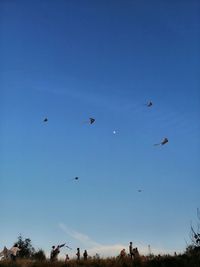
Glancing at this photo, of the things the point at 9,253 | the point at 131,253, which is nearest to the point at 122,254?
the point at 131,253

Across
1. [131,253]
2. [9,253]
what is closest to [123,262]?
[131,253]

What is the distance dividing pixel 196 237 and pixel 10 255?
38.8 ft

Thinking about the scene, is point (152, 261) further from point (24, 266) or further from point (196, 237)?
point (24, 266)

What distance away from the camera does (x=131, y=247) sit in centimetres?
3731

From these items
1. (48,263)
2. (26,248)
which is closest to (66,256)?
(48,263)

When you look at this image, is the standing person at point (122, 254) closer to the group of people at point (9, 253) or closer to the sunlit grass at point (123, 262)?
the sunlit grass at point (123, 262)

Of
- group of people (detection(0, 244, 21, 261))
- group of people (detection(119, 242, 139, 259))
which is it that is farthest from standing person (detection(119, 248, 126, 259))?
group of people (detection(0, 244, 21, 261))

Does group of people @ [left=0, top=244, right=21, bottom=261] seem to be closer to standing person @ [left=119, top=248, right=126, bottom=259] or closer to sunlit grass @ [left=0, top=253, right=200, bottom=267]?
sunlit grass @ [left=0, top=253, right=200, bottom=267]

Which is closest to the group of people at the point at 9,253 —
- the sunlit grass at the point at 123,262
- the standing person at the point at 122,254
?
the sunlit grass at the point at 123,262

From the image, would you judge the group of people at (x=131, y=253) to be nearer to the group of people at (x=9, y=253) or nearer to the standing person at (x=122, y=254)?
the standing person at (x=122, y=254)

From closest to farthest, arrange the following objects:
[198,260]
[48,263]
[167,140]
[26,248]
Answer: [198,260] → [48,263] → [167,140] → [26,248]

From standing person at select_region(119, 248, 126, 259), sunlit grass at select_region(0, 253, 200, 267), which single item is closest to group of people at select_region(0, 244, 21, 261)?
sunlit grass at select_region(0, 253, 200, 267)

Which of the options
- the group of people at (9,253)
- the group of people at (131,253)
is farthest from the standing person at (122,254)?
the group of people at (9,253)

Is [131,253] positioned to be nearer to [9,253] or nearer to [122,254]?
[122,254]
